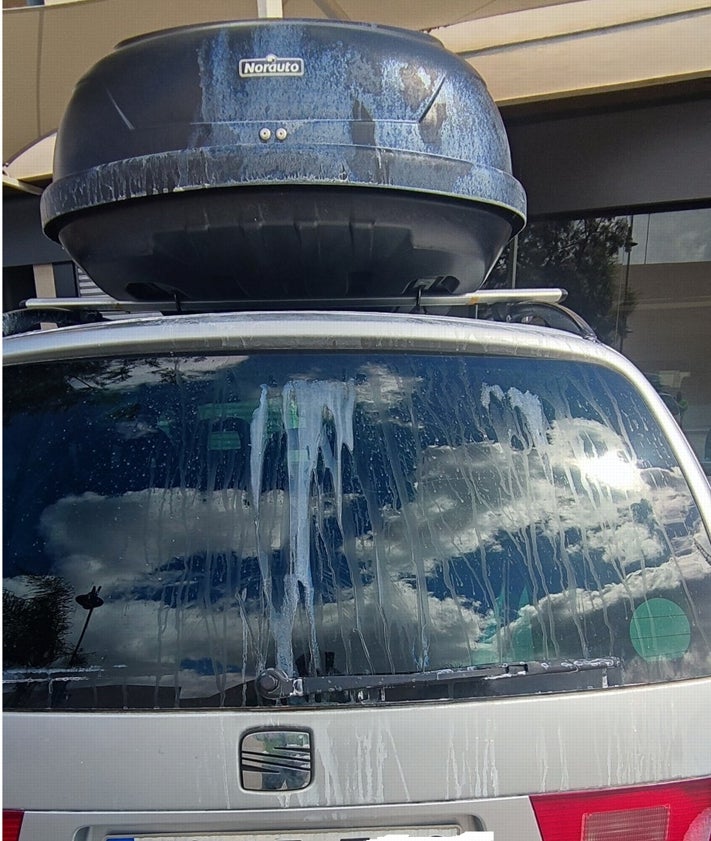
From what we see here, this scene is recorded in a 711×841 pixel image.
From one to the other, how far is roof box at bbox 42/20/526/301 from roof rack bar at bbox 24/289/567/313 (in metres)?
0.17

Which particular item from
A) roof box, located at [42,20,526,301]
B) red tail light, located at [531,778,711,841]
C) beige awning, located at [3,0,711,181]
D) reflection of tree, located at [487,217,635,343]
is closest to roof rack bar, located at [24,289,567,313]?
roof box, located at [42,20,526,301]

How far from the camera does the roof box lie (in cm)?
164

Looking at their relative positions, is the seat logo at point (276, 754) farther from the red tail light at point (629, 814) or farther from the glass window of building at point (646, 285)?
the glass window of building at point (646, 285)

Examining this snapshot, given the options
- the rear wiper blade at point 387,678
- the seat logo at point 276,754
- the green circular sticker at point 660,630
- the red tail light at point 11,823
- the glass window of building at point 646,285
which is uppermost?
the glass window of building at point 646,285

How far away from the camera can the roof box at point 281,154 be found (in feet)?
5.38

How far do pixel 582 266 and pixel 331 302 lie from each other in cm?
511

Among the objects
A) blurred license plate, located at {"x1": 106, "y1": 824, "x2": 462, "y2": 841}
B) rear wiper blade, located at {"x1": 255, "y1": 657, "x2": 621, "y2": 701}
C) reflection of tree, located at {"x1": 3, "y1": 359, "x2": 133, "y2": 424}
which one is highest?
reflection of tree, located at {"x1": 3, "y1": 359, "x2": 133, "y2": 424}

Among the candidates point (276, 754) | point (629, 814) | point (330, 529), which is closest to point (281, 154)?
point (330, 529)

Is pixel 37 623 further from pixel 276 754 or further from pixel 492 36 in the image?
pixel 492 36

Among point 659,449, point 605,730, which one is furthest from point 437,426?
point 605,730

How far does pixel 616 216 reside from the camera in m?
6.19

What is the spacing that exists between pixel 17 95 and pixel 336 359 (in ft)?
22.9

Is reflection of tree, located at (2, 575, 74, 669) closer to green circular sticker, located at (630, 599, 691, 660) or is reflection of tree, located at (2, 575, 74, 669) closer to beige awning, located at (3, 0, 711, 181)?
green circular sticker, located at (630, 599, 691, 660)

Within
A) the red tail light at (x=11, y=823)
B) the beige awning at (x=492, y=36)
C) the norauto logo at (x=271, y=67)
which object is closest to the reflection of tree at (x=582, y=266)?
the beige awning at (x=492, y=36)
